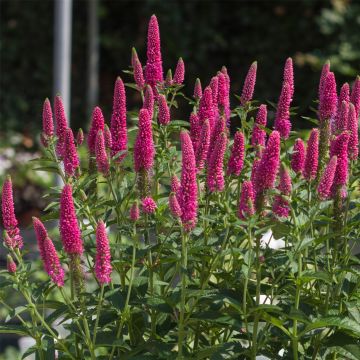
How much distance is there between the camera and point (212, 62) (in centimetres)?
1055

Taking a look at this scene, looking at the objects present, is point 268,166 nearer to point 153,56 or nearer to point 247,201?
point 247,201

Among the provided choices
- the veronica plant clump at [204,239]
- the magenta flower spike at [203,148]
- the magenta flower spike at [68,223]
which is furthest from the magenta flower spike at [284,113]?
the magenta flower spike at [68,223]

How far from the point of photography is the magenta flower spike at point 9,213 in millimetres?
2082

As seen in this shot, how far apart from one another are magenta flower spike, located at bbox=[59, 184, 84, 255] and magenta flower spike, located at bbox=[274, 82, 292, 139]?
648 millimetres

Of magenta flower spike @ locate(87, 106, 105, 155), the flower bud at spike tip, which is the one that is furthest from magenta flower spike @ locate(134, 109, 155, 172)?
Answer: the flower bud at spike tip

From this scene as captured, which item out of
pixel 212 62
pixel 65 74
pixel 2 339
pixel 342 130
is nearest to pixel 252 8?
pixel 212 62

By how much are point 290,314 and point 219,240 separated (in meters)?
0.29

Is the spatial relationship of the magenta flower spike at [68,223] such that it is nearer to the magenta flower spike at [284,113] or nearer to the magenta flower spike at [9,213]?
the magenta flower spike at [9,213]

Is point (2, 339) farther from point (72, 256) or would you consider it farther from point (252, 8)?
point (252, 8)

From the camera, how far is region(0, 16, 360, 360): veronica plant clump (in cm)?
203

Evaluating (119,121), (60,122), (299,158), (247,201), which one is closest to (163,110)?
(119,121)

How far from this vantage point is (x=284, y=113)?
232 centimetres

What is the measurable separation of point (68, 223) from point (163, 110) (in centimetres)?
55

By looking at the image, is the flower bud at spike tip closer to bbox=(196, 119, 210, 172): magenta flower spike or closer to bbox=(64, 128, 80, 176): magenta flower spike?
bbox=(64, 128, 80, 176): magenta flower spike
